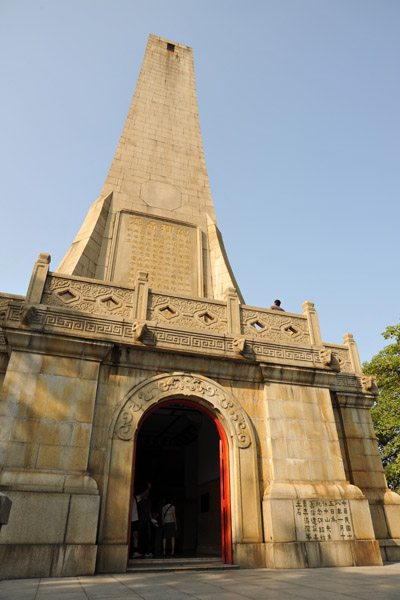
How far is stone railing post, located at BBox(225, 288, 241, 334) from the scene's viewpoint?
31.9 ft

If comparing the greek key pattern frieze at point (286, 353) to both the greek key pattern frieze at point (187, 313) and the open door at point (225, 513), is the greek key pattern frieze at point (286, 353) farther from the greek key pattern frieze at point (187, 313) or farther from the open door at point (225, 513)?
the open door at point (225, 513)

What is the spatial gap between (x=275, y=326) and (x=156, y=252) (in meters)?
4.40

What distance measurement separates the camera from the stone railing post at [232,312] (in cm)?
971

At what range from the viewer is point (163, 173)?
14359 mm

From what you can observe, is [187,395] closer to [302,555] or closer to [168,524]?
[302,555]

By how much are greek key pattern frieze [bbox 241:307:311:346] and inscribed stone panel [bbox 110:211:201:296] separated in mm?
2485

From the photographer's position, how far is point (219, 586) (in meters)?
5.58

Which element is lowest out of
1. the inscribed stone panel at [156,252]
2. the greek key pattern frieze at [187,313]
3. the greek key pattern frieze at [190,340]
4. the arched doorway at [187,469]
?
the arched doorway at [187,469]

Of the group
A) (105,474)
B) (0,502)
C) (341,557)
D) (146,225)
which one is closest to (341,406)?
(341,557)

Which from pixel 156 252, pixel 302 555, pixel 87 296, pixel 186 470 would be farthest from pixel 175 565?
pixel 156 252

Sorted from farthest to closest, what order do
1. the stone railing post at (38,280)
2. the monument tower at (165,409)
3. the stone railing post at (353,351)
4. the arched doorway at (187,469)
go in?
the stone railing post at (353,351) → the arched doorway at (187,469) → the stone railing post at (38,280) → the monument tower at (165,409)

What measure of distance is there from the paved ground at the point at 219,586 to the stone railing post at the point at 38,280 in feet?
16.2

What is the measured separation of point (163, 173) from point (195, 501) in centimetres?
1173

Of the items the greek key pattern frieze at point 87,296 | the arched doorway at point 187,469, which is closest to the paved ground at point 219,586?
the arched doorway at point 187,469
